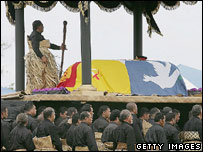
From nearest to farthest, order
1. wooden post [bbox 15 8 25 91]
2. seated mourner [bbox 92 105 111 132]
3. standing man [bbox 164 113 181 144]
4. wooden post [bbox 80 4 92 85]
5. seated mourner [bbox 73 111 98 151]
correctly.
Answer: seated mourner [bbox 73 111 98 151]
standing man [bbox 164 113 181 144]
seated mourner [bbox 92 105 111 132]
wooden post [bbox 80 4 92 85]
wooden post [bbox 15 8 25 91]

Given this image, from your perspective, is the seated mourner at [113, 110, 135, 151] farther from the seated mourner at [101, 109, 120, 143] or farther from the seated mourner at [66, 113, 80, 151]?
the seated mourner at [66, 113, 80, 151]

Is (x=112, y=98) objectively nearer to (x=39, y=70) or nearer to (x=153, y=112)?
(x=153, y=112)

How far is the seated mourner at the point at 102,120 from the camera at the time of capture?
39.7 ft

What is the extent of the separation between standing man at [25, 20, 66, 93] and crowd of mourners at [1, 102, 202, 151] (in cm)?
173

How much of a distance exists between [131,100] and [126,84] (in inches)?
88.8

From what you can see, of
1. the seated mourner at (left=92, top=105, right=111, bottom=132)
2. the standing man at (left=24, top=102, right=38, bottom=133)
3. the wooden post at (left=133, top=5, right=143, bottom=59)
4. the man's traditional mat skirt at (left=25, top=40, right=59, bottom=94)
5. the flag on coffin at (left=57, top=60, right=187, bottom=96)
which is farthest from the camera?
the wooden post at (left=133, top=5, right=143, bottom=59)

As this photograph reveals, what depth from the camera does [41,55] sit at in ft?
47.6

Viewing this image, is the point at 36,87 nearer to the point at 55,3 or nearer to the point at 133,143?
the point at 55,3

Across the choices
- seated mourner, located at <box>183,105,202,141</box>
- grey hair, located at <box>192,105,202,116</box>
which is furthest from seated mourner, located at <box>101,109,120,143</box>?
grey hair, located at <box>192,105,202,116</box>

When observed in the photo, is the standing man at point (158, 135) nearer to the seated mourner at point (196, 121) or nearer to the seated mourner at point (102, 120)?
the seated mourner at point (196, 121)

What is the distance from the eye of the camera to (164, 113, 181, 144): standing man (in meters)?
11.0

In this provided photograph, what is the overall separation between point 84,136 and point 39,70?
4389 millimetres

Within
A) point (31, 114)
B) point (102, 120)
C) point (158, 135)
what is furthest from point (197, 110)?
point (31, 114)

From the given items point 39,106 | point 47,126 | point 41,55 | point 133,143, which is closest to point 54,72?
point 41,55
